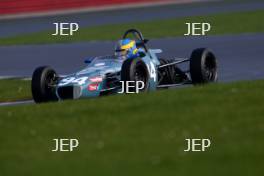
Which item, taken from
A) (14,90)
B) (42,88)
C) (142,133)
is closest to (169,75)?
(42,88)

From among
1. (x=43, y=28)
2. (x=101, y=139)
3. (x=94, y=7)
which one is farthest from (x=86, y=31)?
(x=101, y=139)

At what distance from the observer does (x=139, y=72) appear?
516 inches

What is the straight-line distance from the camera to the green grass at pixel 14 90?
15.8 meters

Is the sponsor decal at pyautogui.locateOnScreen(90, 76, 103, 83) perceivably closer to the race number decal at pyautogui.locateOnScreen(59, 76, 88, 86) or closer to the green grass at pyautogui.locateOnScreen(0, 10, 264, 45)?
the race number decal at pyautogui.locateOnScreen(59, 76, 88, 86)

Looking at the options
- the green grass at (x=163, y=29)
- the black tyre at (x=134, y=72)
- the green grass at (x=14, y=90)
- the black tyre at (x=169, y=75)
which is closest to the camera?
the black tyre at (x=134, y=72)

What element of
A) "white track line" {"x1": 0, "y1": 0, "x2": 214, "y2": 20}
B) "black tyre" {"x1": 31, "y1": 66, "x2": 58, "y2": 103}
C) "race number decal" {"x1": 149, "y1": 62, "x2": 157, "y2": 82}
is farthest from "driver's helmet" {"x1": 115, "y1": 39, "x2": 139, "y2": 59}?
"white track line" {"x1": 0, "y1": 0, "x2": 214, "y2": 20}

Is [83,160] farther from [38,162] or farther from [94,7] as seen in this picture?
[94,7]

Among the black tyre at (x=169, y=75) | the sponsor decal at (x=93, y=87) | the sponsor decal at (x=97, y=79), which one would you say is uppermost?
the sponsor decal at (x=97, y=79)

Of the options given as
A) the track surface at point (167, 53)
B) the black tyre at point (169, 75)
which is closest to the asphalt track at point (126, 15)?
the track surface at point (167, 53)

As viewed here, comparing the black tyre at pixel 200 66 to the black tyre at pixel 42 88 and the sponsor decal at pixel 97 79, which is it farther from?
the black tyre at pixel 42 88

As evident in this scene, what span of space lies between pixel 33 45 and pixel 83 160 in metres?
18.1

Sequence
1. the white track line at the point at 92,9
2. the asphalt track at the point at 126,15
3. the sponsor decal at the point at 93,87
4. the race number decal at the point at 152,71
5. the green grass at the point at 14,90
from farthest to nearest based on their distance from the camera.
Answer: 1. the white track line at the point at 92,9
2. the asphalt track at the point at 126,15
3. the green grass at the point at 14,90
4. the race number decal at the point at 152,71
5. the sponsor decal at the point at 93,87

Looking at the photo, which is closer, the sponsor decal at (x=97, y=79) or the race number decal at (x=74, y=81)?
the race number decal at (x=74, y=81)

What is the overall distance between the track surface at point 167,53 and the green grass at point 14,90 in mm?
1354
